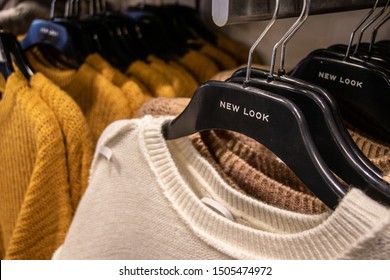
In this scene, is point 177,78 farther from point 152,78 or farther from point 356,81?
point 356,81

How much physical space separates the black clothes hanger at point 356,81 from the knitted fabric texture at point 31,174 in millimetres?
336

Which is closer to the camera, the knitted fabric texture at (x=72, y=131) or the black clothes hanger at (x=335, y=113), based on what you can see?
the black clothes hanger at (x=335, y=113)

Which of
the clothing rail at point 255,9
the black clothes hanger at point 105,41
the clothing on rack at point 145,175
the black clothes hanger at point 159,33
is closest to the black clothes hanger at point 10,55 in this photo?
the clothing on rack at point 145,175

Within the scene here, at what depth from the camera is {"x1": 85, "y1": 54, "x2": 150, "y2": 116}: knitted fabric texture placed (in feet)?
1.84

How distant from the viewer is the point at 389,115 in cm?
38

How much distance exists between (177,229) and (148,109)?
184 millimetres

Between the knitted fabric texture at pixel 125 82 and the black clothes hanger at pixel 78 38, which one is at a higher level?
the black clothes hanger at pixel 78 38

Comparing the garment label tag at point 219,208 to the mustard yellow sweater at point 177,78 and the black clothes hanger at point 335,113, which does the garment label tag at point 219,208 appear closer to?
the black clothes hanger at point 335,113

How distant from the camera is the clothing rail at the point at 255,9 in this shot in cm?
33

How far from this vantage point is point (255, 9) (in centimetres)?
34

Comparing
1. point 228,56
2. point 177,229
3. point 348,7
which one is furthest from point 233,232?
point 228,56

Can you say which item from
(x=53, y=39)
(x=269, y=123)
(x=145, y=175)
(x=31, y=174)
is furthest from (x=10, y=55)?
(x=269, y=123)

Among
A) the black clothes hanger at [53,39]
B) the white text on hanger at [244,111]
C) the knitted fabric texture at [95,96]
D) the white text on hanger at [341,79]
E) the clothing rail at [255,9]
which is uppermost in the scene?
the clothing rail at [255,9]

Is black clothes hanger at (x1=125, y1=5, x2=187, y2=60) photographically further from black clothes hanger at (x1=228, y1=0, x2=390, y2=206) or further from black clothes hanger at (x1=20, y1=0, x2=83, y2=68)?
black clothes hanger at (x1=228, y1=0, x2=390, y2=206)
